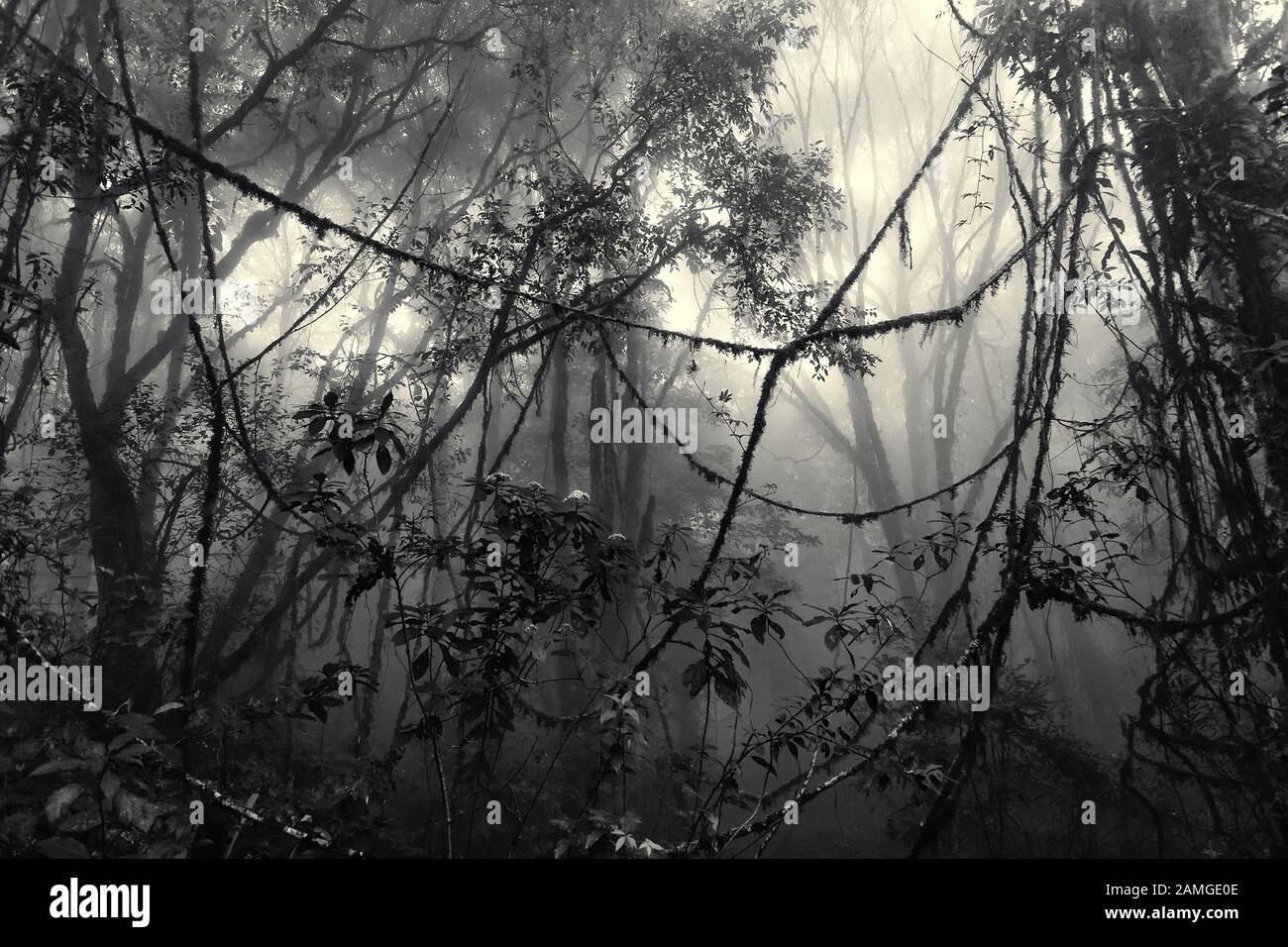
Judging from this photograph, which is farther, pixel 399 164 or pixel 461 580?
pixel 461 580

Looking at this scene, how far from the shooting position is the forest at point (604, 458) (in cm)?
262

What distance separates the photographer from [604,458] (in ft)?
29.0

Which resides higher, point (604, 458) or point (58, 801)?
point (604, 458)

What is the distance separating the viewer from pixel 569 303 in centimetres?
628

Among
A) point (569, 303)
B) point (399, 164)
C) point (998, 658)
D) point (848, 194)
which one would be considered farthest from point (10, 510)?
point (848, 194)

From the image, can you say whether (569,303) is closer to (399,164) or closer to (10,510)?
(10,510)

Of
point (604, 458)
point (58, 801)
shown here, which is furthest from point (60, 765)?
point (604, 458)

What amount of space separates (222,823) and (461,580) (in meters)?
13.0

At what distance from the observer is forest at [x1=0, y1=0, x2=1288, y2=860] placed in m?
2.62

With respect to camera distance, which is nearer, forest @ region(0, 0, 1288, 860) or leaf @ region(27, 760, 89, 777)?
leaf @ region(27, 760, 89, 777)

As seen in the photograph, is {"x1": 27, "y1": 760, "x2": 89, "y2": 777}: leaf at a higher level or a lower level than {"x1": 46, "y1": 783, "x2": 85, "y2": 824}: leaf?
higher

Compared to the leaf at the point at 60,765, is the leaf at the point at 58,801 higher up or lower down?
lower down

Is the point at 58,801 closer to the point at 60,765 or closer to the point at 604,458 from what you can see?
the point at 60,765

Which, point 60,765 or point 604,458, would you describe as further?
point 604,458
